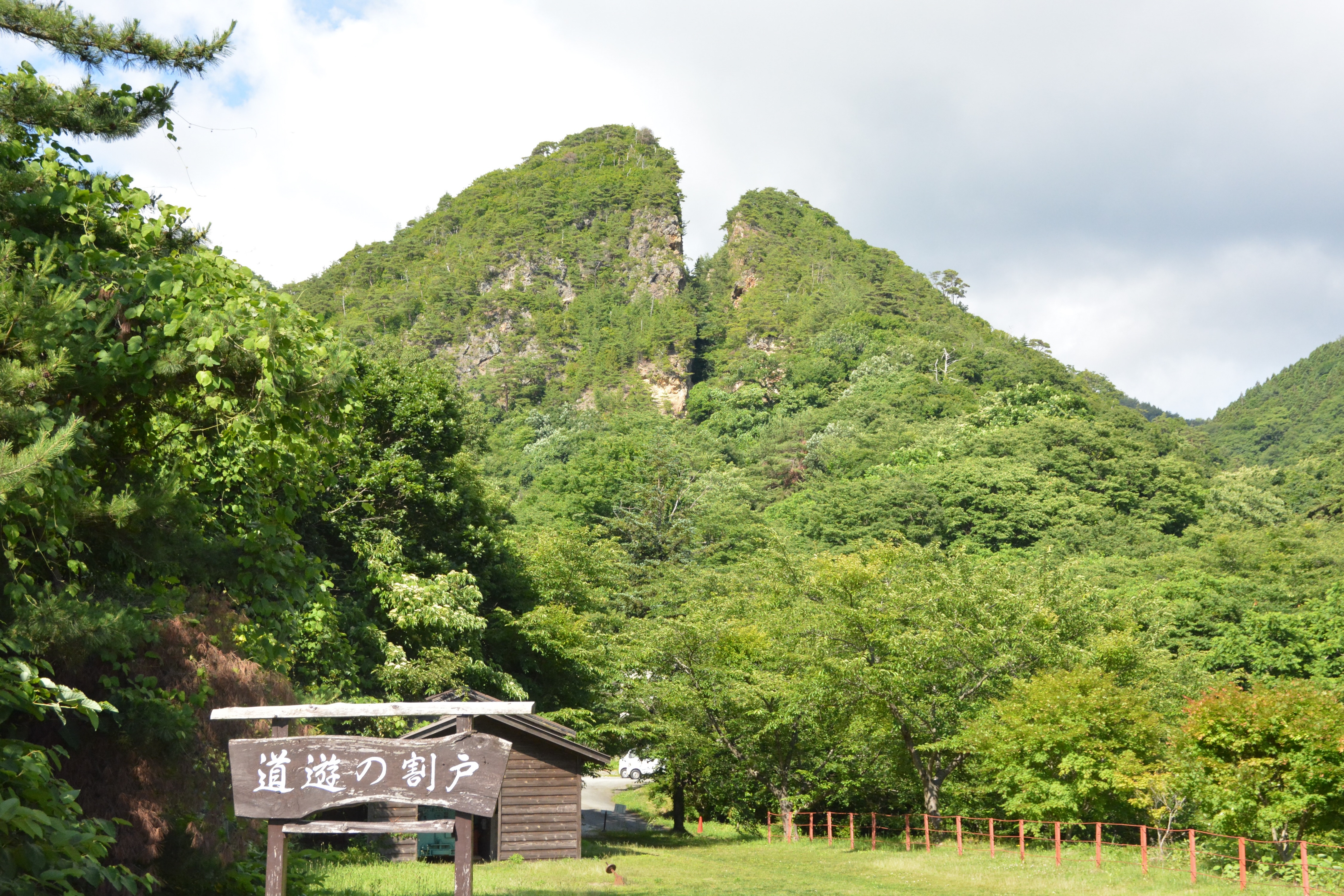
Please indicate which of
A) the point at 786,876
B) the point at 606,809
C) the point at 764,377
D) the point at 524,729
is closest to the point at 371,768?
the point at 786,876

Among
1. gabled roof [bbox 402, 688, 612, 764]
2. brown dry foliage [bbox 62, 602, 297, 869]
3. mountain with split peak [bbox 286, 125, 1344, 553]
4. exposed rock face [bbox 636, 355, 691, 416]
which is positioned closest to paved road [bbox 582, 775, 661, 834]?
gabled roof [bbox 402, 688, 612, 764]

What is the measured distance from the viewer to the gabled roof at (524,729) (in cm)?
1903

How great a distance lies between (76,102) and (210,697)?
473 cm

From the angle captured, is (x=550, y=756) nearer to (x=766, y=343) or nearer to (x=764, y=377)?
(x=764, y=377)

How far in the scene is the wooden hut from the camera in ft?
65.8

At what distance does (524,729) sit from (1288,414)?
117323mm

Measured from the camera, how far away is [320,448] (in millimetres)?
8281

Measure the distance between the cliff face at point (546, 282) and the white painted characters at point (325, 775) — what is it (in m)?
85.8

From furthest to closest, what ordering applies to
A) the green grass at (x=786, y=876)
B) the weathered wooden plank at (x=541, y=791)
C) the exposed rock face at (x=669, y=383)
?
the exposed rock face at (x=669, y=383) < the weathered wooden plank at (x=541, y=791) < the green grass at (x=786, y=876)

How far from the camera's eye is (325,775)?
6480mm

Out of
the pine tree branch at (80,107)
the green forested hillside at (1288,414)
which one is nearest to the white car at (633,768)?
the pine tree branch at (80,107)

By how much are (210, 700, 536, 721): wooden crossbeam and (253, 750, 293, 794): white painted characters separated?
27 cm

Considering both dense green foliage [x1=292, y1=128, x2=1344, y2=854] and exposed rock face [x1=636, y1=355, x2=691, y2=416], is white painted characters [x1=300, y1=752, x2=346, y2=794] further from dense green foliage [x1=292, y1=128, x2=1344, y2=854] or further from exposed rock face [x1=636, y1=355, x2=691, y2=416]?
exposed rock face [x1=636, y1=355, x2=691, y2=416]

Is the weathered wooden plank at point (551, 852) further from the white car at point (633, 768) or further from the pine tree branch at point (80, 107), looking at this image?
the pine tree branch at point (80, 107)
